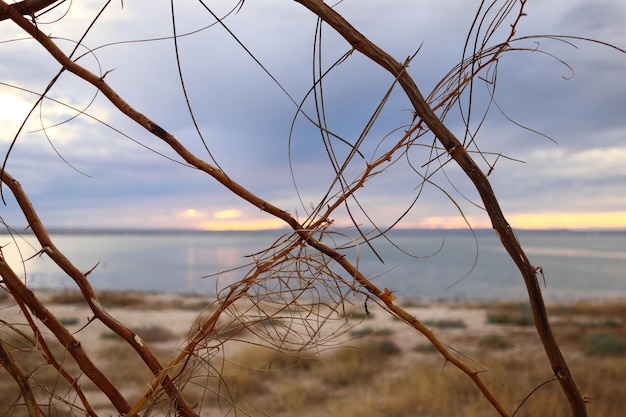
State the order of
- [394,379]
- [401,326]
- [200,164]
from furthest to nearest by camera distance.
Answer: [401,326]
[394,379]
[200,164]

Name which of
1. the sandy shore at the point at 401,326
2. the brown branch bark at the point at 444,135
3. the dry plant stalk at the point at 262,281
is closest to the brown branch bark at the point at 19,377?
the dry plant stalk at the point at 262,281

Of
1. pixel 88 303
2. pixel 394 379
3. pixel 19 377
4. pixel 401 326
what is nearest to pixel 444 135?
pixel 88 303

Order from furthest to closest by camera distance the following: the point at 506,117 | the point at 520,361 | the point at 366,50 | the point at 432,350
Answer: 1. the point at 432,350
2. the point at 520,361
3. the point at 506,117
4. the point at 366,50

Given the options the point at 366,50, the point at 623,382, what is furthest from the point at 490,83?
the point at 623,382

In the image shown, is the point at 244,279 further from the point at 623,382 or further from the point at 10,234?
the point at 623,382

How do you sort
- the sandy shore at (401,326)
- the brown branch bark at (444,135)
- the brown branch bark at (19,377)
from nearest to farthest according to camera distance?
1. the brown branch bark at (444,135)
2. the brown branch bark at (19,377)
3. the sandy shore at (401,326)

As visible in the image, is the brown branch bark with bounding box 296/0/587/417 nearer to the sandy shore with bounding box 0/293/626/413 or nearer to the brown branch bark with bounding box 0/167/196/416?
the brown branch bark with bounding box 0/167/196/416

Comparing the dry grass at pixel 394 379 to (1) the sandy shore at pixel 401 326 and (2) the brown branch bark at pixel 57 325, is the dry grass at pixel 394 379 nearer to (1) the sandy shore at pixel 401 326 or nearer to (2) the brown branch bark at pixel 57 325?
(1) the sandy shore at pixel 401 326

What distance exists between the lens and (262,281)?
24.0 inches

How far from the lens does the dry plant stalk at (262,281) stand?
55 centimetres

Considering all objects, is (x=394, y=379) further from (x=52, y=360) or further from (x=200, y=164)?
(x=200, y=164)

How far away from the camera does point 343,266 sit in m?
0.56

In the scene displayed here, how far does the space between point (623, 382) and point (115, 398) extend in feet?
18.0

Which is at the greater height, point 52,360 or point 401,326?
point 52,360
